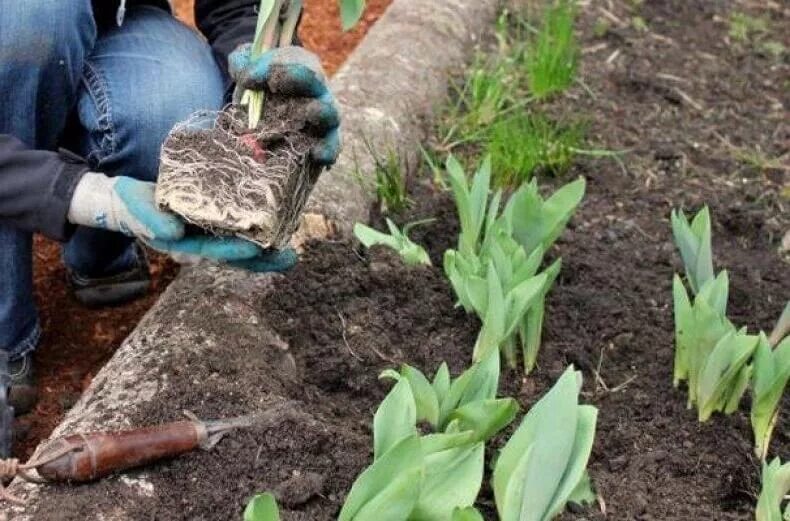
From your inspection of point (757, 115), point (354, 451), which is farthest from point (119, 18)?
point (757, 115)

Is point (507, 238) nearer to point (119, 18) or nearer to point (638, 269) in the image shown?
point (638, 269)

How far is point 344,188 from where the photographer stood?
7.22ft

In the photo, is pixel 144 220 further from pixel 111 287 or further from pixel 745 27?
pixel 745 27

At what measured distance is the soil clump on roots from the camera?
63.2 inches

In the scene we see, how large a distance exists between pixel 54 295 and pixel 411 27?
113 cm

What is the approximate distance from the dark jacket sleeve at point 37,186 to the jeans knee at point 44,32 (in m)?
0.19

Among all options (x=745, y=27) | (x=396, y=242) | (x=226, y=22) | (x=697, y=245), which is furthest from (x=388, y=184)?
(x=745, y=27)

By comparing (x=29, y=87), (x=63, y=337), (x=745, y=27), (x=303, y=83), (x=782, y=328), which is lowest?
(x=63, y=337)

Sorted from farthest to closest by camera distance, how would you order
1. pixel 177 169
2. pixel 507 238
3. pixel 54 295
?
1. pixel 54 295
2. pixel 507 238
3. pixel 177 169

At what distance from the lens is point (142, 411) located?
5.06 feet

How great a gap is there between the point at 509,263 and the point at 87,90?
0.85 metres

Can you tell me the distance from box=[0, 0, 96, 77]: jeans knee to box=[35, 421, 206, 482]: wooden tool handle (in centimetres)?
74

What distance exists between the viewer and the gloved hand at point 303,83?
5.52 ft

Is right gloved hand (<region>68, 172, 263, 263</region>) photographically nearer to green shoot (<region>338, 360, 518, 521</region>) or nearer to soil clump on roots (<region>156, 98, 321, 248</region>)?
soil clump on roots (<region>156, 98, 321, 248</region>)
